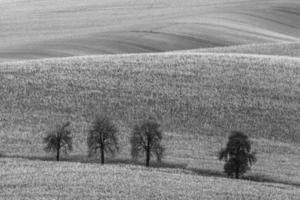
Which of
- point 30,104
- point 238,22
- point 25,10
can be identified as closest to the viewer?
point 30,104

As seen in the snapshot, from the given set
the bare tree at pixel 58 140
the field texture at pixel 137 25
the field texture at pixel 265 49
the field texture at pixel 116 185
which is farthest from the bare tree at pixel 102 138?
the field texture at pixel 265 49

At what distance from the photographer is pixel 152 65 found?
52.1 metres

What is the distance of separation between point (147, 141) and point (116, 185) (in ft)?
24.0

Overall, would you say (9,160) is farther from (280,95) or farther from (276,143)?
(280,95)

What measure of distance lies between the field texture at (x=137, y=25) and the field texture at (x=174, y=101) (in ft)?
42.5

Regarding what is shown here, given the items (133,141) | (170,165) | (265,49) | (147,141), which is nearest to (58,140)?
(133,141)

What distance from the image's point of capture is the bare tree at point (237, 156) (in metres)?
34.0

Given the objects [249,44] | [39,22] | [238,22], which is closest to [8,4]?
[39,22]

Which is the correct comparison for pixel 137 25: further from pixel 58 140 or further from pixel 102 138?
pixel 58 140

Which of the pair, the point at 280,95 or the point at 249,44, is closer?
the point at 280,95

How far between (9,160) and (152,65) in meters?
19.3

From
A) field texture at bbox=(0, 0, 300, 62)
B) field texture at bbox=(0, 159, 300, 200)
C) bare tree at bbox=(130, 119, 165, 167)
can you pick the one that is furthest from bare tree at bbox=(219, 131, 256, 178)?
field texture at bbox=(0, 0, 300, 62)

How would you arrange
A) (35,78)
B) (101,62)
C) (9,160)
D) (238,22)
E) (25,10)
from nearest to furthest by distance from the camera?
(9,160) → (35,78) → (101,62) → (238,22) → (25,10)

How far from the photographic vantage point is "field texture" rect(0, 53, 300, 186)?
3862 centimetres
